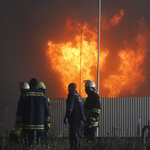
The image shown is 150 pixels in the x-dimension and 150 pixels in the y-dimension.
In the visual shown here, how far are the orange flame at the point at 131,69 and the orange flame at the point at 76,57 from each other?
0.81 meters

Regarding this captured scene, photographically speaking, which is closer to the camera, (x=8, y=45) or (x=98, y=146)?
(x=98, y=146)

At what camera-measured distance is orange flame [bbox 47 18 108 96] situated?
36.6 ft

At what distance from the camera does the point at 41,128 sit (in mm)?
6547

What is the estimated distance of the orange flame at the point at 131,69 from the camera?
11633 mm

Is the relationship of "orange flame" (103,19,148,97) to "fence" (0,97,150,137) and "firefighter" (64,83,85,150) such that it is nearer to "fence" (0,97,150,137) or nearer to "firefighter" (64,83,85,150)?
"fence" (0,97,150,137)

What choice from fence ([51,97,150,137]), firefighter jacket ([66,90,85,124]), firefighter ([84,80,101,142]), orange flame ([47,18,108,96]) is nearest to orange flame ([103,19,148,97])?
fence ([51,97,150,137])

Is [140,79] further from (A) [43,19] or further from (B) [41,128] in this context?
(B) [41,128]

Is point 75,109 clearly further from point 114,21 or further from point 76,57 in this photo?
point 114,21

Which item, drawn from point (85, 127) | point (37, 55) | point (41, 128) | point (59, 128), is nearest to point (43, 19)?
point (37, 55)

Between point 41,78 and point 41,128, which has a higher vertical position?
point 41,78

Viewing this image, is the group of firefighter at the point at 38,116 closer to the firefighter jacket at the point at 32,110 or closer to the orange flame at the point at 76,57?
the firefighter jacket at the point at 32,110

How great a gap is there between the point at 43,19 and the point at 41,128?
549 cm

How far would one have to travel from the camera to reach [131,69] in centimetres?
1181

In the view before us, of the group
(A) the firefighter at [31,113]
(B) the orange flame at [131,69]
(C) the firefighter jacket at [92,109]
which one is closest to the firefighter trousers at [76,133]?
(C) the firefighter jacket at [92,109]
